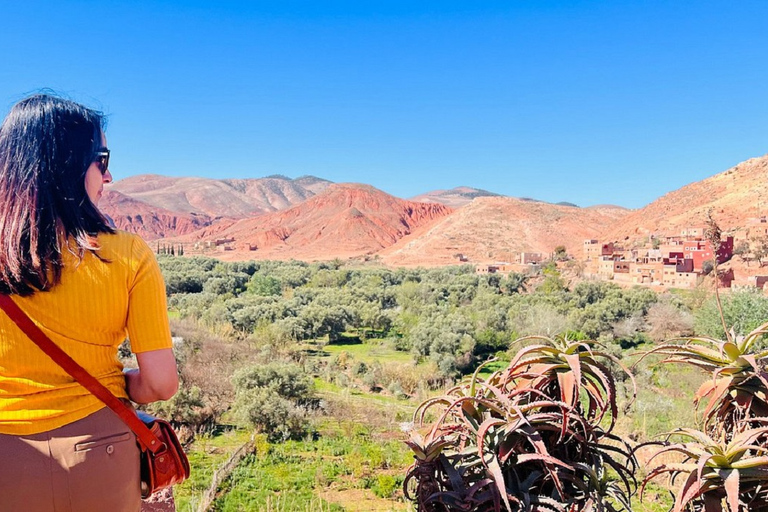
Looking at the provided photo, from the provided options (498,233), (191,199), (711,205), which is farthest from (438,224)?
(191,199)

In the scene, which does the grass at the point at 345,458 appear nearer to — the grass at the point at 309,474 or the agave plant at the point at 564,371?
the grass at the point at 309,474

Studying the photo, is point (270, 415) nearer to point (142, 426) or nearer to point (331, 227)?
point (142, 426)

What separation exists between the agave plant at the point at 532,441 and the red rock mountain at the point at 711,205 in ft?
147

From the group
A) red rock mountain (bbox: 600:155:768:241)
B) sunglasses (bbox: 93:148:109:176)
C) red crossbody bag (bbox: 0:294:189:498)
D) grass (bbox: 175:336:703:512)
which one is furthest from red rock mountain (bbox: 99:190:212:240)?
red crossbody bag (bbox: 0:294:189:498)

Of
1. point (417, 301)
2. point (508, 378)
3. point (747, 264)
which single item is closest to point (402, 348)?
point (417, 301)

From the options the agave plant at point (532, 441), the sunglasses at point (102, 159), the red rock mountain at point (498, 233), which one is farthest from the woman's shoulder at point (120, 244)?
the red rock mountain at point (498, 233)

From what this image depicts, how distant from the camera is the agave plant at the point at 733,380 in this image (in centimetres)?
146

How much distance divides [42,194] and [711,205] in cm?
4967

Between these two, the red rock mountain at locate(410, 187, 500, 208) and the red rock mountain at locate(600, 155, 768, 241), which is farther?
the red rock mountain at locate(410, 187, 500, 208)

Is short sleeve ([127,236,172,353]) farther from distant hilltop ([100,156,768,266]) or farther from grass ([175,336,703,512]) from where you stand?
distant hilltop ([100,156,768,266])

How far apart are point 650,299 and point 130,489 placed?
24030 millimetres

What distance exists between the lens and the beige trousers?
1.30 meters

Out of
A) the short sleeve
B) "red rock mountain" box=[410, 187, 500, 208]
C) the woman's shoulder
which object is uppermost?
"red rock mountain" box=[410, 187, 500, 208]

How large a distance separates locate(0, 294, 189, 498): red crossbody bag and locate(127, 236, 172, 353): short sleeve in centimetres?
15
